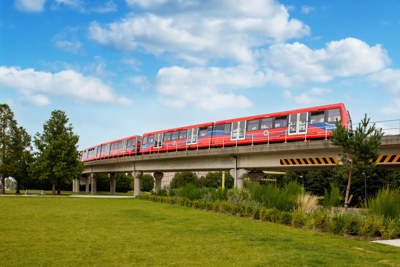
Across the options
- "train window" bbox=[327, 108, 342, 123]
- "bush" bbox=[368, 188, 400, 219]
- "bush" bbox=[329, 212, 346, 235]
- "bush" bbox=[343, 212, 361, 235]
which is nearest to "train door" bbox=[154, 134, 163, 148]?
"train window" bbox=[327, 108, 342, 123]

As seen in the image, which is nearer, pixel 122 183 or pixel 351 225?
pixel 351 225

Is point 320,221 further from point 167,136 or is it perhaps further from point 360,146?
point 167,136

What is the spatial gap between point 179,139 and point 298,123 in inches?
544

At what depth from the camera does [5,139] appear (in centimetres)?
4038

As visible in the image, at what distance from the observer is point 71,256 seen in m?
6.57

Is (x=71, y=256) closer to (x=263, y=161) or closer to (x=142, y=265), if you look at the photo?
(x=142, y=265)

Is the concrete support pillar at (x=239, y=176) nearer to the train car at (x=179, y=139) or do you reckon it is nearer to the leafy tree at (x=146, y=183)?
the train car at (x=179, y=139)

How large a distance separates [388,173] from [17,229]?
1979 inches

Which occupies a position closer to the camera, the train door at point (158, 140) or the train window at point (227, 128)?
the train window at point (227, 128)

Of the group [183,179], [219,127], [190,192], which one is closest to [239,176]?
[219,127]

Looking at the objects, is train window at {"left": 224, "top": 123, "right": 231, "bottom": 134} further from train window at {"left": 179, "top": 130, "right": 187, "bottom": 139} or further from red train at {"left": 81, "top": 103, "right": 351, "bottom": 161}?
train window at {"left": 179, "top": 130, "right": 187, "bottom": 139}

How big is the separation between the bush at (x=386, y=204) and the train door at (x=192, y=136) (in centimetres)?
2174

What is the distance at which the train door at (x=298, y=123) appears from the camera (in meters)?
23.6

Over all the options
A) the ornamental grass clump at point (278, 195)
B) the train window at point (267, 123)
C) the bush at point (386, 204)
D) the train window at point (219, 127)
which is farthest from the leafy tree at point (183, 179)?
the bush at point (386, 204)
